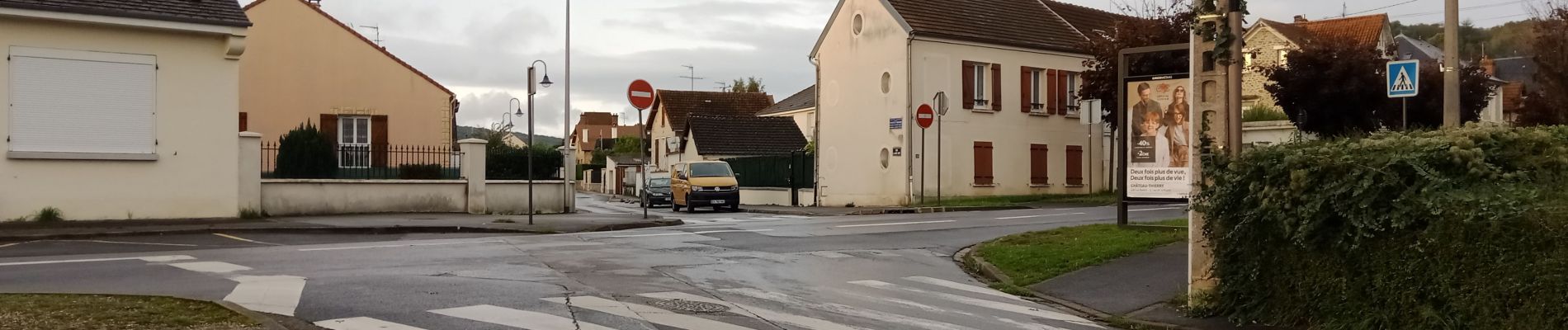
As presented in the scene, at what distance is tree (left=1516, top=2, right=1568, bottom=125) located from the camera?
29.3m

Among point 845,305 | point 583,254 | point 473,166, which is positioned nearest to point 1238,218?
point 845,305

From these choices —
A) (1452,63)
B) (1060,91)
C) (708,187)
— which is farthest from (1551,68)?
(708,187)

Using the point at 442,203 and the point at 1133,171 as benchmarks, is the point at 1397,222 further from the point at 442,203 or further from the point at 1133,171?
the point at 442,203

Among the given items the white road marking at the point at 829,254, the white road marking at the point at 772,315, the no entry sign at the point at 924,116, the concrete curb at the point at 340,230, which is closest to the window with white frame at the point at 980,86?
the no entry sign at the point at 924,116

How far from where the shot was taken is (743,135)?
56.2m

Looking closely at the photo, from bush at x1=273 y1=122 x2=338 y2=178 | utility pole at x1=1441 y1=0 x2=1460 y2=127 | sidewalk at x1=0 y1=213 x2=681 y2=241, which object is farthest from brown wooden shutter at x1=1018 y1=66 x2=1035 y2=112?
bush at x1=273 y1=122 x2=338 y2=178

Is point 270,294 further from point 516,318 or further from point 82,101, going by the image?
point 82,101

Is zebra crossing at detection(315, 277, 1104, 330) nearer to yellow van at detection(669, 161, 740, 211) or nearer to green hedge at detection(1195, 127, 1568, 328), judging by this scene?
green hedge at detection(1195, 127, 1568, 328)

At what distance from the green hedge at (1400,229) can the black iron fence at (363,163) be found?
718 inches

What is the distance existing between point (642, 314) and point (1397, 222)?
5000 mm

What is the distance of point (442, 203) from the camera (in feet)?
79.3

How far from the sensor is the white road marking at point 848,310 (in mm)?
8758

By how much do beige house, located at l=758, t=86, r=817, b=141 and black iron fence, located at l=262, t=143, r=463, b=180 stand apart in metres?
32.9

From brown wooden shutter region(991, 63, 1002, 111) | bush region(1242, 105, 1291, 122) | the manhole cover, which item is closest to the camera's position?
the manhole cover
